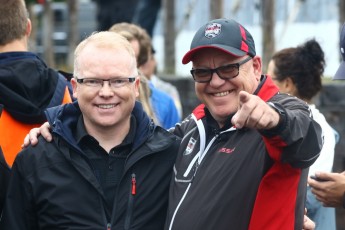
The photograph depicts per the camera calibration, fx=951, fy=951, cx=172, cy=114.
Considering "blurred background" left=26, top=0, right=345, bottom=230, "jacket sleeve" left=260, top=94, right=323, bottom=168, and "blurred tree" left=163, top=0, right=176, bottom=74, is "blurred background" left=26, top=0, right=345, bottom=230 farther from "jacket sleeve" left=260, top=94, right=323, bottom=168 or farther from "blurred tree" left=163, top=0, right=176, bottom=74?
"jacket sleeve" left=260, top=94, right=323, bottom=168

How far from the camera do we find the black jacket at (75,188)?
14.4 ft

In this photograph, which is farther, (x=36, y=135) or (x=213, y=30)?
(x=36, y=135)

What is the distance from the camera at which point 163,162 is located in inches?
181

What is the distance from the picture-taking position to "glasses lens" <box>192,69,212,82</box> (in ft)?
14.1

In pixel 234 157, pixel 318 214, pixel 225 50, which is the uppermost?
pixel 225 50

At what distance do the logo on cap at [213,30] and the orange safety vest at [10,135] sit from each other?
4.45ft

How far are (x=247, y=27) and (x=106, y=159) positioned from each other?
9.03 meters

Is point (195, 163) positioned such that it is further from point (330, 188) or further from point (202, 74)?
point (330, 188)

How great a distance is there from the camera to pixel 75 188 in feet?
14.5

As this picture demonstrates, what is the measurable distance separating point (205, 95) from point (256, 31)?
29.8 feet

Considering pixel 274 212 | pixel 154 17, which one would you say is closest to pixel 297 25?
pixel 154 17

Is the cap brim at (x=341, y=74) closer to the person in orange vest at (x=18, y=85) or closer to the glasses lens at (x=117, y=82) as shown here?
the glasses lens at (x=117, y=82)

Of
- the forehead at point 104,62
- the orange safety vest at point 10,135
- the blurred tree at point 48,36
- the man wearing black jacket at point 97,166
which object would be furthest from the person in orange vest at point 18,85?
the blurred tree at point 48,36

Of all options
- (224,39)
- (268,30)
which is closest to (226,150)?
(224,39)
